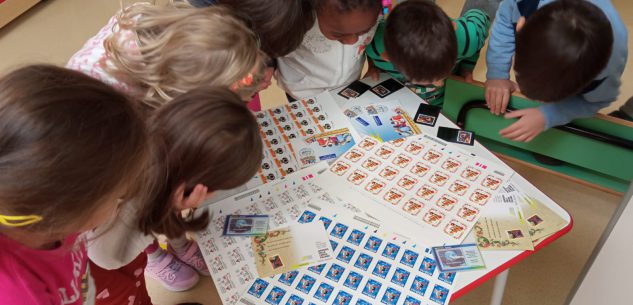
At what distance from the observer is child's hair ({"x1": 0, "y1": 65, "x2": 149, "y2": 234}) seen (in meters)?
0.68

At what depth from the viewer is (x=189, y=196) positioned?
1.05m

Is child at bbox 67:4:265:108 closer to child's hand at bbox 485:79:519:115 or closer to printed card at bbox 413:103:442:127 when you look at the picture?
printed card at bbox 413:103:442:127

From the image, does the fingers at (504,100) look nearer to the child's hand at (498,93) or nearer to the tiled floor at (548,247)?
the child's hand at (498,93)

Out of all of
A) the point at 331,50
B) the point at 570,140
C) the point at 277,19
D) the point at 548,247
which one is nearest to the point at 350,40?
the point at 331,50

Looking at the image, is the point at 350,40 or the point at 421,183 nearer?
the point at 421,183

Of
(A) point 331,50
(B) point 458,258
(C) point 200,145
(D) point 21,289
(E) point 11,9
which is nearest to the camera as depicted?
(D) point 21,289

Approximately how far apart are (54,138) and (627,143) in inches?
57.7

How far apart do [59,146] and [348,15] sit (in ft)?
2.79

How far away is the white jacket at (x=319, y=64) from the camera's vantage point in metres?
1.52

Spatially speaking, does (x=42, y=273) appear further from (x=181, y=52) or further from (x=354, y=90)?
(x=354, y=90)

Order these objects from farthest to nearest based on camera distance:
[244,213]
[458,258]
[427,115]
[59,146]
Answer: [427,115] < [244,213] < [458,258] < [59,146]

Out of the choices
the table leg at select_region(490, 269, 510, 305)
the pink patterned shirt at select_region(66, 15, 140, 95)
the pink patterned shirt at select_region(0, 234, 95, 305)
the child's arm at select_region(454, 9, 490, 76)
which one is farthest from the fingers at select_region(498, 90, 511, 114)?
the pink patterned shirt at select_region(0, 234, 95, 305)

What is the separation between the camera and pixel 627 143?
54.7 inches

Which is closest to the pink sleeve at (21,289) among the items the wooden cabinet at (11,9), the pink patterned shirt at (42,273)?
the pink patterned shirt at (42,273)
